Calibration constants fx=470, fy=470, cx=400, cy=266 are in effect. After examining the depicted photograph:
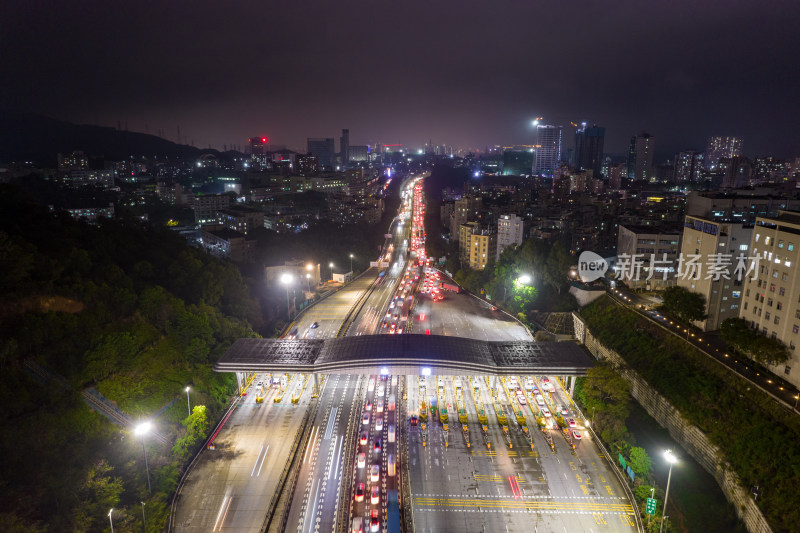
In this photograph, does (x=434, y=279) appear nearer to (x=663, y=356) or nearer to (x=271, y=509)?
(x=663, y=356)

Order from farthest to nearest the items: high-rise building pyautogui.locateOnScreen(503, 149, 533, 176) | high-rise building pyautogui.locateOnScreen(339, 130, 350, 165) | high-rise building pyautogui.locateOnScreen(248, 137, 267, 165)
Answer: high-rise building pyautogui.locateOnScreen(339, 130, 350, 165) < high-rise building pyautogui.locateOnScreen(248, 137, 267, 165) < high-rise building pyautogui.locateOnScreen(503, 149, 533, 176)

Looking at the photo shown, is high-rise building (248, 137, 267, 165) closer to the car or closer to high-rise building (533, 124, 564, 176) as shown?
high-rise building (533, 124, 564, 176)

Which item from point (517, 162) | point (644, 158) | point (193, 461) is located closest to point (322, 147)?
point (517, 162)

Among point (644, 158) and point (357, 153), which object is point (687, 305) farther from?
point (357, 153)

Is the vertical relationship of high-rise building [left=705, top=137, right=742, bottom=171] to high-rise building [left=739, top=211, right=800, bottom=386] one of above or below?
above

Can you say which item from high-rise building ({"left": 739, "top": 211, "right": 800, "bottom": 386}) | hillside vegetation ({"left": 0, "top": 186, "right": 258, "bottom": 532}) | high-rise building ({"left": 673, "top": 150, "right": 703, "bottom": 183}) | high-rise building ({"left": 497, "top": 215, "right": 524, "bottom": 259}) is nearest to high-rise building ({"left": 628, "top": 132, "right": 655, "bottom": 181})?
high-rise building ({"left": 673, "top": 150, "right": 703, "bottom": 183})

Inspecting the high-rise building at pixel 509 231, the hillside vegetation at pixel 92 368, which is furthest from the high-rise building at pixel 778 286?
the high-rise building at pixel 509 231

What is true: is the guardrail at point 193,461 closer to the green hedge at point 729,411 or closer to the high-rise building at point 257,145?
the green hedge at point 729,411
